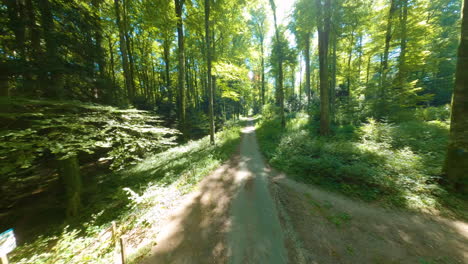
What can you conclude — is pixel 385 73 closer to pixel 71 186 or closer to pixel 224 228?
pixel 224 228

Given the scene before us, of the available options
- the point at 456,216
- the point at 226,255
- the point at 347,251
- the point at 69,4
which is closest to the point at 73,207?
the point at 226,255

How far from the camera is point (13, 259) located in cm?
323

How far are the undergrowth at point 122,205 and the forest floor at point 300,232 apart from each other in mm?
938

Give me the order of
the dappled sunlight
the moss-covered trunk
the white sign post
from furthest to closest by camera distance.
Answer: the moss-covered trunk < the dappled sunlight < the white sign post

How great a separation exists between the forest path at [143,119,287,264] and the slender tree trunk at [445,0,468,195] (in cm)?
561

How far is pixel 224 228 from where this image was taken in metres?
3.98

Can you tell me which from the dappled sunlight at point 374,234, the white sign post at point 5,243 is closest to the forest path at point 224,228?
the dappled sunlight at point 374,234

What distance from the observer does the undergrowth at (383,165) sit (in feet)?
14.5

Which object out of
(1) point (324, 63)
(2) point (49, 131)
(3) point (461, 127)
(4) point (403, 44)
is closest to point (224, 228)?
(2) point (49, 131)

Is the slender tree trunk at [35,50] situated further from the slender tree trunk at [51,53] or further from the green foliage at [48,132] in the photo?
the green foliage at [48,132]

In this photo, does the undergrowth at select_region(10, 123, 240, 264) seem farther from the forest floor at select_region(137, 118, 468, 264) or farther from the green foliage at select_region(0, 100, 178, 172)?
the green foliage at select_region(0, 100, 178, 172)

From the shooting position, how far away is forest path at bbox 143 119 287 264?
321 cm

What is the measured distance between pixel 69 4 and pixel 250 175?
32.5 ft

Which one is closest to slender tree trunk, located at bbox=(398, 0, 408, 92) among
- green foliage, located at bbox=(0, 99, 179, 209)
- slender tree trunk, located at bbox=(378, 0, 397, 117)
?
slender tree trunk, located at bbox=(378, 0, 397, 117)
